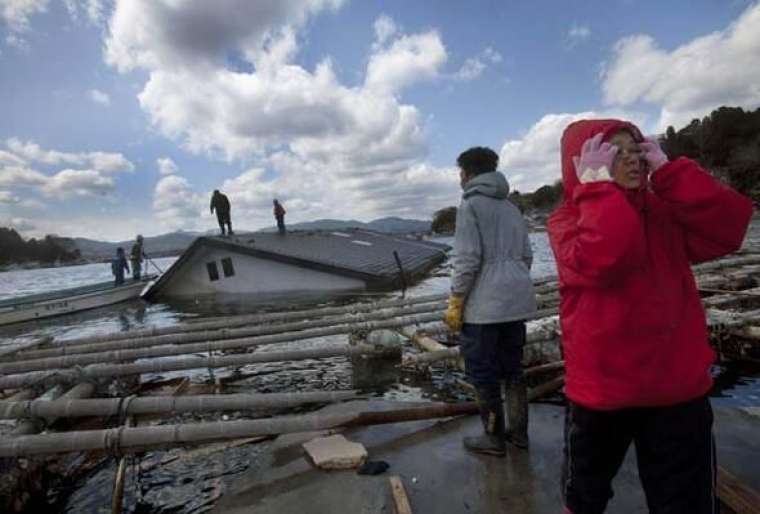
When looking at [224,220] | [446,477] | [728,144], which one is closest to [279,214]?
[224,220]

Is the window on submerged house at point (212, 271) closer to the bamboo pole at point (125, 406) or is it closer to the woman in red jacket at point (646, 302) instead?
the bamboo pole at point (125, 406)

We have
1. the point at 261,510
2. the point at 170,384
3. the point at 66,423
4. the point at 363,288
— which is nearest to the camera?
the point at 261,510

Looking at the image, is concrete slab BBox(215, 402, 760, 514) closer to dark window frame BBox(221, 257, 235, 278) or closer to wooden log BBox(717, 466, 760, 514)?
wooden log BBox(717, 466, 760, 514)

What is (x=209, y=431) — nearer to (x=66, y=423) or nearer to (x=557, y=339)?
(x=66, y=423)

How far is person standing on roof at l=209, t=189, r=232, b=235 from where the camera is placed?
25178 millimetres

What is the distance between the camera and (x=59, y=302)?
20391 millimetres

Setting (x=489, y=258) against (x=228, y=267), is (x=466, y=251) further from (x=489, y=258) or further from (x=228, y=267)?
(x=228, y=267)

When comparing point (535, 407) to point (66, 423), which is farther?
point (66, 423)

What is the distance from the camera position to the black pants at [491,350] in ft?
12.4

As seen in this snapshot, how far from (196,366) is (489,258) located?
15.6ft

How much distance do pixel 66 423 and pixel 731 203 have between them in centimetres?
725

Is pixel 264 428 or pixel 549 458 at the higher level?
pixel 264 428

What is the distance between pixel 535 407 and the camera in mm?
5211

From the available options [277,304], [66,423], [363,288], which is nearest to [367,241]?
[363,288]
